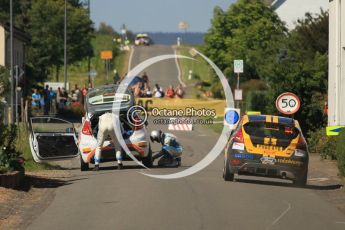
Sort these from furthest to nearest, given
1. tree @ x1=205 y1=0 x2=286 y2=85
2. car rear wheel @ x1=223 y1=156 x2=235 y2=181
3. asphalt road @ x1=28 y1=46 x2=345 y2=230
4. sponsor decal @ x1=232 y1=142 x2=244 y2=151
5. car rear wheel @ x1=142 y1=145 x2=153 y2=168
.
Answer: tree @ x1=205 y1=0 x2=286 y2=85
car rear wheel @ x1=142 y1=145 x2=153 y2=168
car rear wheel @ x1=223 y1=156 x2=235 y2=181
sponsor decal @ x1=232 y1=142 x2=244 y2=151
asphalt road @ x1=28 y1=46 x2=345 y2=230

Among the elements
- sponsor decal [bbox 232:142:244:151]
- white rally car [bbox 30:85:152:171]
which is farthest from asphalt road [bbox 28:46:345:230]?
white rally car [bbox 30:85:152:171]

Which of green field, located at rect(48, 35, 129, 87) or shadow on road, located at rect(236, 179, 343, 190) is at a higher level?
green field, located at rect(48, 35, 129, 87)

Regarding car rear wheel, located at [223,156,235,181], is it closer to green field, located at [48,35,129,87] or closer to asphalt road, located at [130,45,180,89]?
asphalt road, located at [130,45,180,89]

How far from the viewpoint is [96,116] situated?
25.4 meters

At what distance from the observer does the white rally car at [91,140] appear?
24391 mm

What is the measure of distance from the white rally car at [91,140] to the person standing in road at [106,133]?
0.83 ft

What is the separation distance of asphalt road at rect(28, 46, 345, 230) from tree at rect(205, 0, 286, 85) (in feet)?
154

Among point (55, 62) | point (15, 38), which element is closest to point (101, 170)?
point (15, 38)

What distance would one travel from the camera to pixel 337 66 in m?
32.3

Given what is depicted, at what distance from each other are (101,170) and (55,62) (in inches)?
1960

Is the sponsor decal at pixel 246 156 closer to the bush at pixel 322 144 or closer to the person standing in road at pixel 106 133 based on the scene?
the person standing in road at pixel 106 133

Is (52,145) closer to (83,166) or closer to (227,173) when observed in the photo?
(83,166)

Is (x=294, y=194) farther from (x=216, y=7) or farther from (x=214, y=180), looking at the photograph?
(x=216, y=7)

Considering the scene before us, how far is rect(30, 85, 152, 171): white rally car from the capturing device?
24.4m
